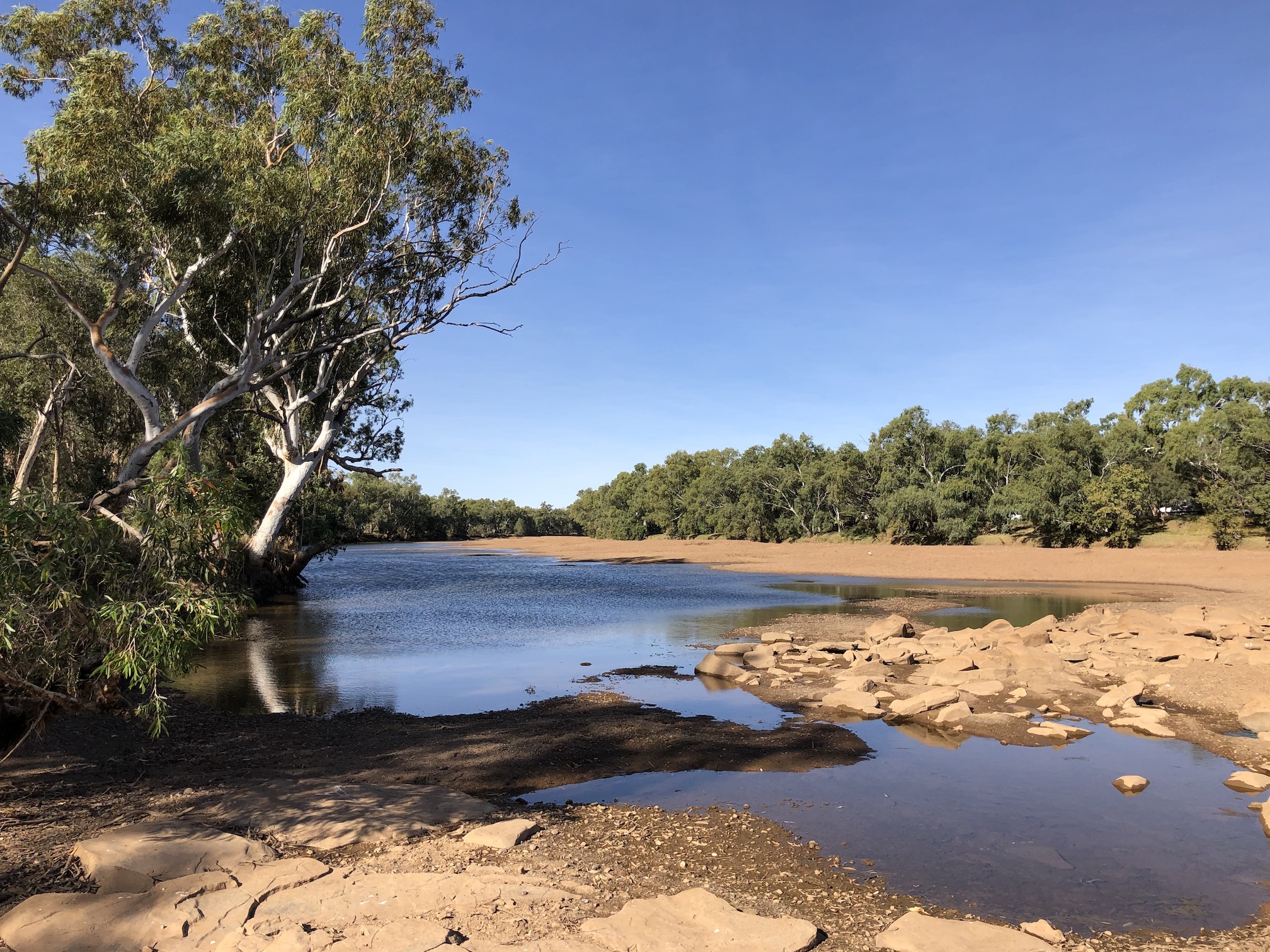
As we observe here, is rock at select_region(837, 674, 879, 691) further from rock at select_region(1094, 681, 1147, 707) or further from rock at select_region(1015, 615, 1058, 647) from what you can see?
rock at select_region(1015, 615, 1058, 647)

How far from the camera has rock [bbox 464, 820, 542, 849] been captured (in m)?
6.58

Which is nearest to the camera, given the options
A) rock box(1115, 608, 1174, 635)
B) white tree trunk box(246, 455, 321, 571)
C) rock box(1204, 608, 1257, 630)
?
rock box(1204, 608, 1257, 630)

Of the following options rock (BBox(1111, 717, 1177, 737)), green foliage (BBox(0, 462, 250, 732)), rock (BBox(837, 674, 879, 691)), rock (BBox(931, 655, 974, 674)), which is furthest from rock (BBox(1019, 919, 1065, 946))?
rock (BBox(931, 655, 974, 674))

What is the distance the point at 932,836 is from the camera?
7.58 m

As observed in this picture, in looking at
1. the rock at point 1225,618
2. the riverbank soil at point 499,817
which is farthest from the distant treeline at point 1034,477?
the riverbank soil at point 499,817

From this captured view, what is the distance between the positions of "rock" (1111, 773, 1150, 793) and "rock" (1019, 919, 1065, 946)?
4.31 meters

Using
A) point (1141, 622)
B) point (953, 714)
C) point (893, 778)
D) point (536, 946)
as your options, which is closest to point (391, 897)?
point (536, 946)

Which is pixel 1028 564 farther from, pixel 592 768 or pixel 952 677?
pixel 592 768

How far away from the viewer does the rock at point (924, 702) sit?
1233 centimetres

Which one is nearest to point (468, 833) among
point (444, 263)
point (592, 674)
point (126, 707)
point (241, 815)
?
point (241, 815)

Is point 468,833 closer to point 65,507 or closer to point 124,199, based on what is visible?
point 65,507

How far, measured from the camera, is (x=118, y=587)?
644 centimetres

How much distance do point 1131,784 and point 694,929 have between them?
6.66 meters

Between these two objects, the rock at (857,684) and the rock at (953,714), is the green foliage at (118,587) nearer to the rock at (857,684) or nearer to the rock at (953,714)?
the rock at (953,714)
